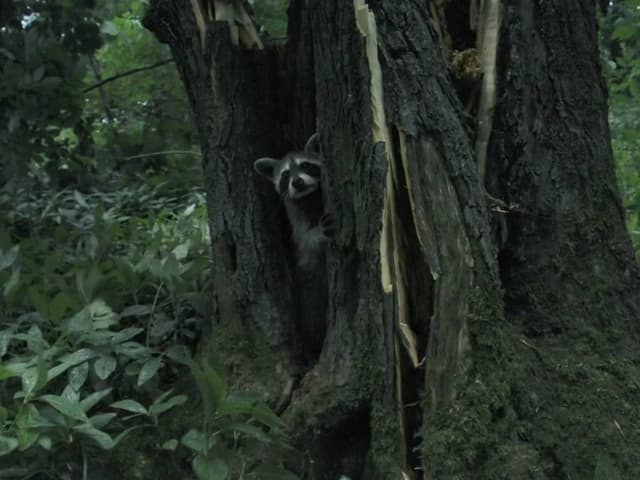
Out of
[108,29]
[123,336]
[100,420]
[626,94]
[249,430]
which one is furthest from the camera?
[626,94]

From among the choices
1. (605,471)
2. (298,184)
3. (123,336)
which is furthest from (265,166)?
(605,471)

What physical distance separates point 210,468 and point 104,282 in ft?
4.36

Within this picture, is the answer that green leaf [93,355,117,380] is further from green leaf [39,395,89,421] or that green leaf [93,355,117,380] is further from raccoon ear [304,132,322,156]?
raccoon ear [304,132,322,156]

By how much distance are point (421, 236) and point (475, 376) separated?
53 cm

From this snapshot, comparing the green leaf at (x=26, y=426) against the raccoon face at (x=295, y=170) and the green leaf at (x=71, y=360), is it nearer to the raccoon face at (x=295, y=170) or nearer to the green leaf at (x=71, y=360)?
the green leaf at (x=71, y=360)

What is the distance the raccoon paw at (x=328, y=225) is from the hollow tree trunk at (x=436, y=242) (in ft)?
0.16

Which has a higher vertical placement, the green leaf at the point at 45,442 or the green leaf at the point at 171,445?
the green leaf at the point at 45,442

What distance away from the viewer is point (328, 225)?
361 centimetres

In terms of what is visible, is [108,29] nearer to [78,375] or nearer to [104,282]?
[104,282]

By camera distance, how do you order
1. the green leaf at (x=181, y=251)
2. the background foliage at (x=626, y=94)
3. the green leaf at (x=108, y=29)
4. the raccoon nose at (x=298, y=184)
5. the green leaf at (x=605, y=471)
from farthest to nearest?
the green leaf at (x=108, y=29)
the background foliage at (x=626, y=94)
the green leaf at (x=181, y=251)
the raccoon nose at (x=298, y=184)
the green leaf at (x=605, y=471)

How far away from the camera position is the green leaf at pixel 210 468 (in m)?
2.96

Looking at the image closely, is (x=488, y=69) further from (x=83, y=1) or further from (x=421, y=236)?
(x=83, y=1)

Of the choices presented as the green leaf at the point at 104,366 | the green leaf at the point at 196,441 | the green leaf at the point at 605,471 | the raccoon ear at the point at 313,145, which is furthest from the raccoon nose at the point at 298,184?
the green leaf at the point at 605,471

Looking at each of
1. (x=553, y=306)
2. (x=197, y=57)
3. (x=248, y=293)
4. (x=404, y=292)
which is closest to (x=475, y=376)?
(x=404, y=292)
